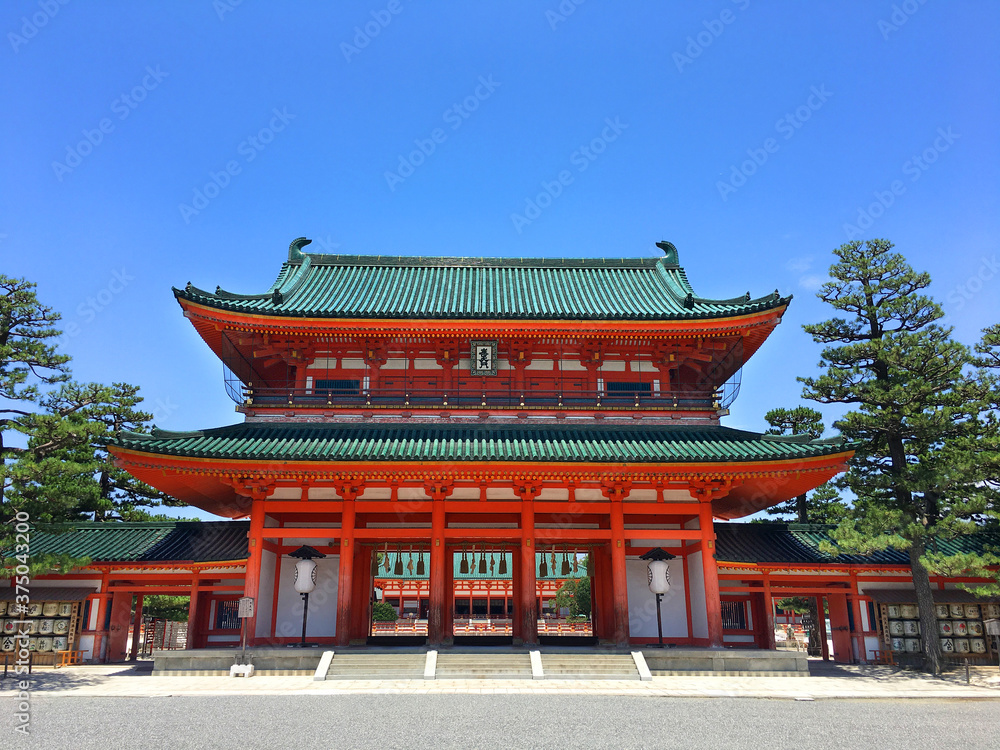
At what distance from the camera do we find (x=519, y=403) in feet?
73.4

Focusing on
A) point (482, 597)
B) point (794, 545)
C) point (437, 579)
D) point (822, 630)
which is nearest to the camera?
point (437, 579)

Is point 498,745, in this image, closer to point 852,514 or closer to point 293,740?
point 293,740

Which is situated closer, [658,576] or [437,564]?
[437,564]

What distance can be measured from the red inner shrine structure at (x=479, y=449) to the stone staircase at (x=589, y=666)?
5.27 ft

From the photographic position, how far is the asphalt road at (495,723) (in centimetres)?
1088

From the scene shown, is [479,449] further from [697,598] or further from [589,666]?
[697,598]

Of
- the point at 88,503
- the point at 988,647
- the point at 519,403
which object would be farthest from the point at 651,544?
the point at 88,503

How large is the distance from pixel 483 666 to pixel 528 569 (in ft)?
10.6

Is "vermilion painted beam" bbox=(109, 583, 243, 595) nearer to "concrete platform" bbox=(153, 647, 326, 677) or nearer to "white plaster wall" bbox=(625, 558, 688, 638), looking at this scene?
"concrete platform" bbox=(153, 647, 326, 677)

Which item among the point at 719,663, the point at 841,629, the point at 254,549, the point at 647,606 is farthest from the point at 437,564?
the point at 841,629

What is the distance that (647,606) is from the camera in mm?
21875

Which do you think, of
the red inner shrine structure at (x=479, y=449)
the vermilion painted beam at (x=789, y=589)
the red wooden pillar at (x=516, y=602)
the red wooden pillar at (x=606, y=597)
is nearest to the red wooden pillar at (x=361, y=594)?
the red inner shrine structure at (x=479, y=449)

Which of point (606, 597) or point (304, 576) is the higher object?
point (304, 576)

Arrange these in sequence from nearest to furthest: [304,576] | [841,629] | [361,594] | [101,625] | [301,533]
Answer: [304,576] → [301,533] → [361,594] → [101,625] → [841,629]
